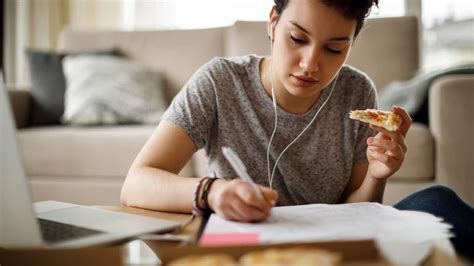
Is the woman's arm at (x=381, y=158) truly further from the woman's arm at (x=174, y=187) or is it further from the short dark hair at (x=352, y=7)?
the woman's arm at (x=174, y=187)

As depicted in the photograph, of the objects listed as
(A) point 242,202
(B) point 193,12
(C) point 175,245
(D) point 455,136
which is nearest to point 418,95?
(D) point 455,136

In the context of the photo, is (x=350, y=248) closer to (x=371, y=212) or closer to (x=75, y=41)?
(x=371, y=212)

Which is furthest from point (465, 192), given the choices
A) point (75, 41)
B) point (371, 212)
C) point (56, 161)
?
point (75, 41)

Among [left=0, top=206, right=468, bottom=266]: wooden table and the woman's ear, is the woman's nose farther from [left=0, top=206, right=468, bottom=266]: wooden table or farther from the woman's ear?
[left=0, top=206, right=468, bottom=266]: wooden table

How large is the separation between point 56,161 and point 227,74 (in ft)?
4.53

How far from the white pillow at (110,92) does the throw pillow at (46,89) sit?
0.13 feet

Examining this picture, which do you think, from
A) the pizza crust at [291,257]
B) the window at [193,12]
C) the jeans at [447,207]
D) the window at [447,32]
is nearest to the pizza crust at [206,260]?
the pizza crust at [291,257]

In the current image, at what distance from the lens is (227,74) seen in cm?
118

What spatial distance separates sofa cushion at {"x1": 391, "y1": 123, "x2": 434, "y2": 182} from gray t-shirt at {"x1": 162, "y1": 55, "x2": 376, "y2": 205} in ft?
3.07

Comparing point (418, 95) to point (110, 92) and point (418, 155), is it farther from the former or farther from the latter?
point (110, 92)

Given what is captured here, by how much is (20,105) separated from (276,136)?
6.10ft

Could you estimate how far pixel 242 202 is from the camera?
0.73m

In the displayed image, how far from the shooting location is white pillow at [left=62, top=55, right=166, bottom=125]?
253cm

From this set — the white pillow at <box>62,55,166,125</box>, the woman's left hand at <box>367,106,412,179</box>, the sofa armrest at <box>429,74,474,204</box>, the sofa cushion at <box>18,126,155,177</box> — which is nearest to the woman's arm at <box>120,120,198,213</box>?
the woman's left hand at <box>367,106,412,179</box>
